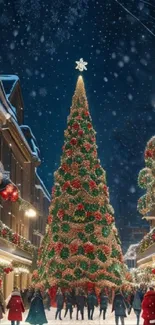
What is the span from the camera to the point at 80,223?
3225cm

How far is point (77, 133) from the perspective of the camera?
111 feet

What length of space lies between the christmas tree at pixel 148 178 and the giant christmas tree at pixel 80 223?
2.71 m

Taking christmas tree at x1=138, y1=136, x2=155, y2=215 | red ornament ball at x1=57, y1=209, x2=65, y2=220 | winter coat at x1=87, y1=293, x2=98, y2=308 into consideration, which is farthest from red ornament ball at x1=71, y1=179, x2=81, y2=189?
winter coat at x1=87, y1=293, x2=98, y2=308

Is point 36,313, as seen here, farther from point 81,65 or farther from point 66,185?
point 81,65

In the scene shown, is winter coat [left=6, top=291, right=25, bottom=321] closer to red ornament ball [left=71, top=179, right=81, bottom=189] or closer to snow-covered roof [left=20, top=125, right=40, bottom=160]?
red ornament ball [left=71, top=179, right=81, bottom=189]

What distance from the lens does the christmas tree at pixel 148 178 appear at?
3144 cm

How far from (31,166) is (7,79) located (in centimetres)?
1249

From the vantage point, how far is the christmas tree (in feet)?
103

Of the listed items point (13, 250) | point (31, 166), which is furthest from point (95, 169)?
point (31, 166)

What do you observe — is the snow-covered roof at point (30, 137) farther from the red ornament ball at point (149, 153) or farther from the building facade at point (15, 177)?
the red ornament ball at point (149, 153)

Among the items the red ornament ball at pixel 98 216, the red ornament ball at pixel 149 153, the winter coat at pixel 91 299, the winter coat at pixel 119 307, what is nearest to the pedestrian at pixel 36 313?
the winter coat at pixel 119 307

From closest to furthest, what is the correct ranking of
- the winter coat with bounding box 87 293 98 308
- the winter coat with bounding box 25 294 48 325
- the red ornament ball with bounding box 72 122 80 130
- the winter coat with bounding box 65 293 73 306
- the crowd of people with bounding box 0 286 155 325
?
1. the crowd of people with bounding box 0 286 155 325
2. the winter coat with bounding box 25 294 48 325
3. the winter coat with bounding box 87 293 98 308
4. the winter coat with bounding box 65 293 73 306
5. the red ornament ball with bounding box 72 122 80 130

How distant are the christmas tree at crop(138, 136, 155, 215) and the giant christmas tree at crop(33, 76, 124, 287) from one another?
2.71 meters

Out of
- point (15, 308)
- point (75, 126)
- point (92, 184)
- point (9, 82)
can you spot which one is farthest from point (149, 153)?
point (9, 82)
